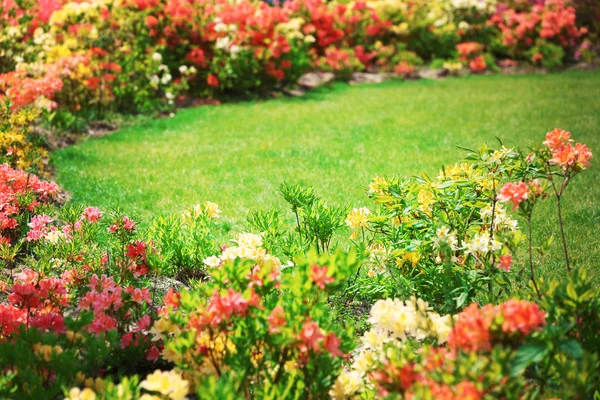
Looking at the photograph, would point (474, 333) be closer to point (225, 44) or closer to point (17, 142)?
point (17, 142)

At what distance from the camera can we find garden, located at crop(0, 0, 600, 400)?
2.09 m

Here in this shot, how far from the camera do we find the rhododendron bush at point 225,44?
27.4 ft

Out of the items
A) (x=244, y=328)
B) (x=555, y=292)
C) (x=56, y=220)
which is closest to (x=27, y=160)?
(x=56, y=220)

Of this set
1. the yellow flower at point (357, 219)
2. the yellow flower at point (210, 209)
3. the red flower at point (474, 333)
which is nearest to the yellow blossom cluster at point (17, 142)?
the yellow flower at point (210, 209)

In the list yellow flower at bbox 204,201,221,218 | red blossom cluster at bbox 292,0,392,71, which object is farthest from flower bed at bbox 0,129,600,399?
red blossom cluster at bbox 292,0,392,71

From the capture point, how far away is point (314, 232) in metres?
3.59

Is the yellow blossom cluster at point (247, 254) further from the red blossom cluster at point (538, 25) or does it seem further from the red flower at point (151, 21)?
the red blossom cluster at point (538, 25)

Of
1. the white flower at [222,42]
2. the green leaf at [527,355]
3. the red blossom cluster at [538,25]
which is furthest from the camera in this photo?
the red blossom cluster at [538,25]

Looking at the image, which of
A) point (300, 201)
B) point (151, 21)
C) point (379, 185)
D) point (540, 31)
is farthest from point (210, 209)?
point (540, 31)

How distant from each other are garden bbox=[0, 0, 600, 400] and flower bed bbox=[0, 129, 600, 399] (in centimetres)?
1

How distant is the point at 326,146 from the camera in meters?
7.41

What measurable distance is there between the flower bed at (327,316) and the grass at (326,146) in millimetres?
849

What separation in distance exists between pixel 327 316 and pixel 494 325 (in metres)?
0.58

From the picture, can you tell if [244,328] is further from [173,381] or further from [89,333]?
[89,333]
